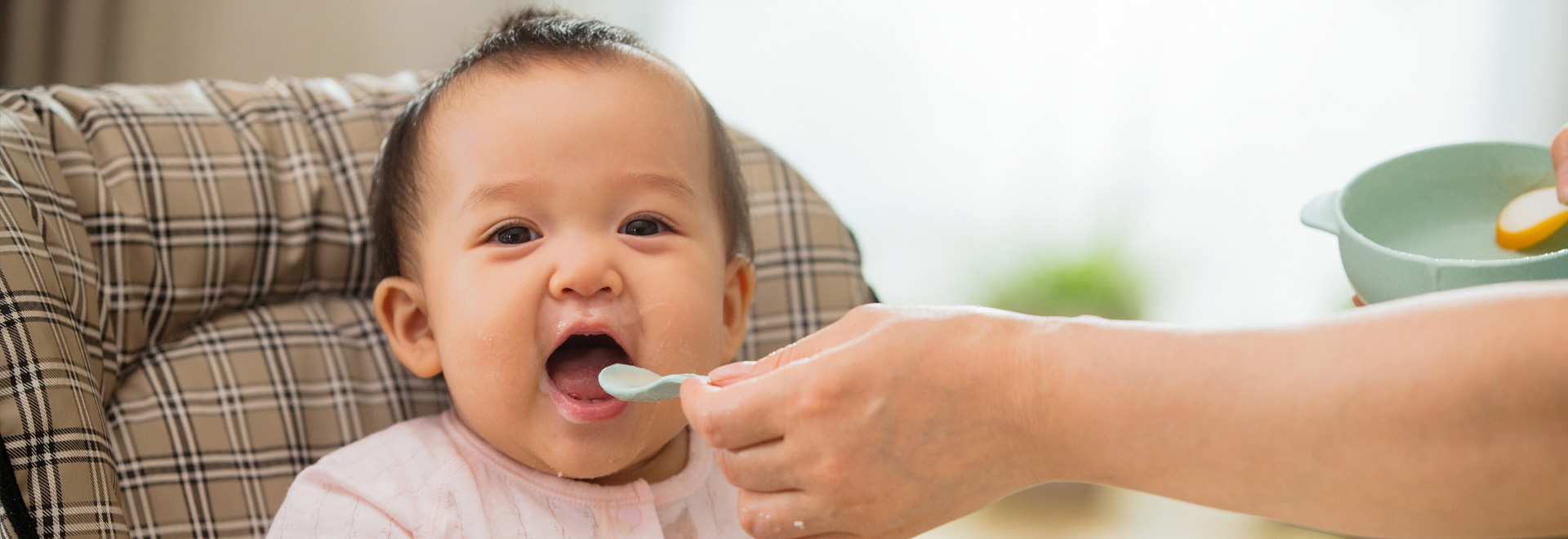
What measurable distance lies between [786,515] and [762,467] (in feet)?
0.13

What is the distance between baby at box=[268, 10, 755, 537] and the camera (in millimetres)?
955

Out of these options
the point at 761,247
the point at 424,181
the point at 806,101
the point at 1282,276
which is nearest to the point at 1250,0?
the point at 1282,276

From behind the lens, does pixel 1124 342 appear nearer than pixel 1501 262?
Yes

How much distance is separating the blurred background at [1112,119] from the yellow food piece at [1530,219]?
5.37ft

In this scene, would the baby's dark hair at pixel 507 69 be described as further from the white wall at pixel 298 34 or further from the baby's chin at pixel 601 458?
the white wall at pixel 298 34

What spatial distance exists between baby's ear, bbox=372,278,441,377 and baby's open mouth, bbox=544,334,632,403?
0.17 metres

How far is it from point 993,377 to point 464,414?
57 cm

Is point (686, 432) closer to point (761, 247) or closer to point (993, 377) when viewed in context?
point (761, 247)

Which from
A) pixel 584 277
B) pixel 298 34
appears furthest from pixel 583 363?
pixel 298 34

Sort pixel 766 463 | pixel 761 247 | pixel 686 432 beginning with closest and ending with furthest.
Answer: pixel 766 463, pixel 686 432, pixel 761 247

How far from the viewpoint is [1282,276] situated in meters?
2.88

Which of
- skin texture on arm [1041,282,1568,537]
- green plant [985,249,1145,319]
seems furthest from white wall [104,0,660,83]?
skin texture on arm [1041,282,1568,537]

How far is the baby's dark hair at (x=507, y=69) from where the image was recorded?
1.07 m

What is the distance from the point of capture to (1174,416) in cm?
68
